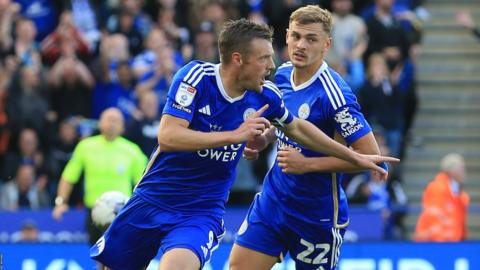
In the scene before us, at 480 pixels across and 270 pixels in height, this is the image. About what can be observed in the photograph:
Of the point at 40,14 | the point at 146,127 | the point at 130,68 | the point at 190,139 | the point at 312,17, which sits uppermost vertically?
the point at 40,14

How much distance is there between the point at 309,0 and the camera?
749 inches

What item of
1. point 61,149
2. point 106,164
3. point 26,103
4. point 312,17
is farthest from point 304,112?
point 61,149

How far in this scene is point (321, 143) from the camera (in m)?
9.41

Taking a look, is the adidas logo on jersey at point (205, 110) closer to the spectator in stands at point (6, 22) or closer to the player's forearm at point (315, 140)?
the player's forearm at point (315, 140)

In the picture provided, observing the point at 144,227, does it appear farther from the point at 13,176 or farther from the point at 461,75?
the point at 461,75

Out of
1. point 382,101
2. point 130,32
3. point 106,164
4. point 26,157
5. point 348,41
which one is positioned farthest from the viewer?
point 348,41

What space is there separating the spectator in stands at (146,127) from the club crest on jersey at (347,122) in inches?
288

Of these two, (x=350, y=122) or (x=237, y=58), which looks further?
(x=350, y=122)

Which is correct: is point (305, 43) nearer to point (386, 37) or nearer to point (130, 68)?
point (130, 68)

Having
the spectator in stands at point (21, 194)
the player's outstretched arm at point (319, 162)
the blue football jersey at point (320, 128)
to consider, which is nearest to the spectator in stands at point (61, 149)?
the spectator in stands at point (21, 194)

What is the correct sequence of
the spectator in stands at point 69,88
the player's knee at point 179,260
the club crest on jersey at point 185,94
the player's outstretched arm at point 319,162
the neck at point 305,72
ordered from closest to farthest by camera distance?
the player's knee at point 179,260 < the club crest on jersey at point 185,94 < the player's outstretched arm at point 319,162 < the neck at point 305,72 < the spectator in stands at point 69,88

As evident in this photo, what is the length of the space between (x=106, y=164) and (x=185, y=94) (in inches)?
263

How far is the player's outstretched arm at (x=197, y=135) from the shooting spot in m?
8.72

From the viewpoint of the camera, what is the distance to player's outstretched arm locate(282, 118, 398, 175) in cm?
939
